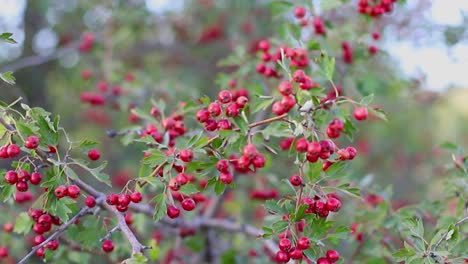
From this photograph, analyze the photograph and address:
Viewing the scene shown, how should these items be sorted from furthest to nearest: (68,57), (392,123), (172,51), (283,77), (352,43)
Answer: (392,123)
(172,51)
(68,57)
(352,43)
(283,77)

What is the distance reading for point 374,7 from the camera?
11.0ft

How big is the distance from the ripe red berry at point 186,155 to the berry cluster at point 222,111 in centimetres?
14

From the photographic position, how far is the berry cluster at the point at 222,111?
2131 mm

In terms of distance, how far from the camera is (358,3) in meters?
3.39

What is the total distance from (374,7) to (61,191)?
83.9 inches

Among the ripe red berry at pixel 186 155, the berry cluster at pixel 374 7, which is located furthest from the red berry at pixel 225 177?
the berry cluster at pixel 374 7

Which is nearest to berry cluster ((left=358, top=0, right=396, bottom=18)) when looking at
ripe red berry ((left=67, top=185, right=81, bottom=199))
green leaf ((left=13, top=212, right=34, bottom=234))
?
ripe red berry ((left=67, top=185, right=81, bottom=199))

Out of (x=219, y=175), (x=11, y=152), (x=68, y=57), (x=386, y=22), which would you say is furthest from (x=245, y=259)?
(x=68, y=57)

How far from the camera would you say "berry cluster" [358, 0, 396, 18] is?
3295 mm

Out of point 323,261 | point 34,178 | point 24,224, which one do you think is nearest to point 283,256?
point 323,261

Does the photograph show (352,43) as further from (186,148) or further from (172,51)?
(172,51)

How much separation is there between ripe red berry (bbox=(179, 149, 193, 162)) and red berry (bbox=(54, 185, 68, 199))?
1.46 feet

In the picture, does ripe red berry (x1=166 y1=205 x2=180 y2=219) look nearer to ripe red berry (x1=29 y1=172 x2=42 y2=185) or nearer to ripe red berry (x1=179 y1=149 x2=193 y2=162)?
ripe red berry (x1=179 y1=149 x2=193 y2=162)

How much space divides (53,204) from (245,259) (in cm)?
196
